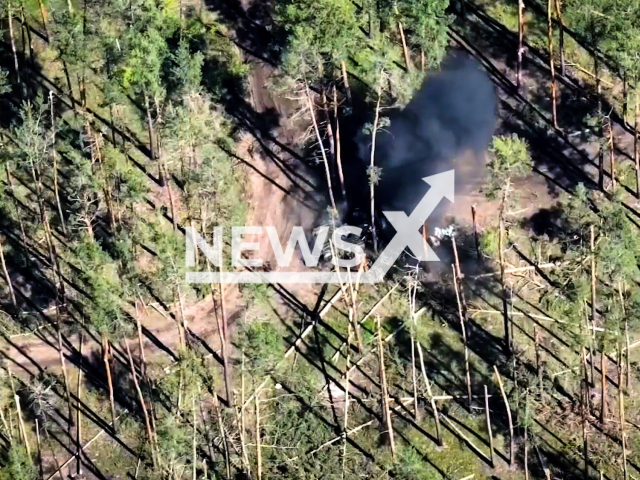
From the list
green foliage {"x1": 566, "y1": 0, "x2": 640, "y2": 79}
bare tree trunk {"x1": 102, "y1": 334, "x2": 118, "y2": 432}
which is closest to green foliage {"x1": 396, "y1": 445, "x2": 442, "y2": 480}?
bare tree trunk {"x1": 102, "y1": 334, "x2": 118, "y2": 432}

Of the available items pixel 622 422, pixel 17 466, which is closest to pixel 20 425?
pixel 17 466

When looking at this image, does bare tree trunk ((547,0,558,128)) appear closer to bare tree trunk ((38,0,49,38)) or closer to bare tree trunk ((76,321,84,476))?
bare tree trunk ((76,321,84,476))

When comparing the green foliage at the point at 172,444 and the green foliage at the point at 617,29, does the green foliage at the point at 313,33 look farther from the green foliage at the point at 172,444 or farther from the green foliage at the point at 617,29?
the green foliage at the point at 172,444

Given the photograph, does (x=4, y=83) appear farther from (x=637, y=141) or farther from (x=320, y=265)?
(x=637, y=141)

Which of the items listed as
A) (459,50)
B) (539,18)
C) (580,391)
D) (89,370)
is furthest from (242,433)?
(539,18)

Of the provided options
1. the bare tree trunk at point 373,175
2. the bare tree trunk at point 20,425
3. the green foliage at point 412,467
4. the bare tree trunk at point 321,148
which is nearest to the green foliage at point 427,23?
the bare tree trunk at point 373,175

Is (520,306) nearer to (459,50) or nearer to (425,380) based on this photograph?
(425,380)
